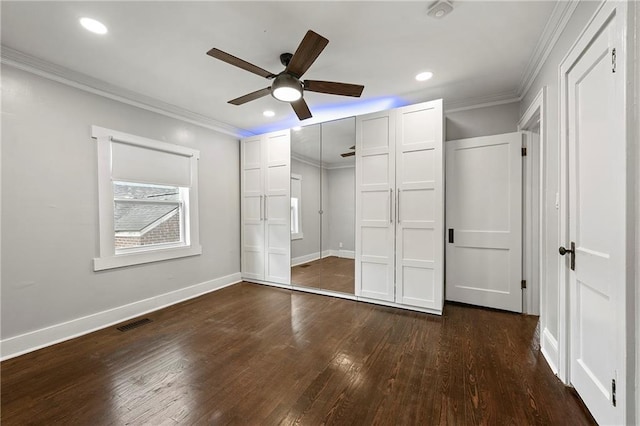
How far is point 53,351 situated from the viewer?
7.87ft

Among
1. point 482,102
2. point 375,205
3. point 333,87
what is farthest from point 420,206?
point 333,87

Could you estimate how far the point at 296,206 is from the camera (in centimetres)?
416

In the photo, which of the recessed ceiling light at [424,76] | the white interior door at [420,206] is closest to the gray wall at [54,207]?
the white interior door at [420,206]

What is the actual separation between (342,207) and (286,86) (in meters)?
1.95

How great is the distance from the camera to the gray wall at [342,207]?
3680mm

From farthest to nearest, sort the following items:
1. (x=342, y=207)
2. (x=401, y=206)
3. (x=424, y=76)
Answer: (x=342, y=207) < (x=401, y=206) < (x=424, y=76)

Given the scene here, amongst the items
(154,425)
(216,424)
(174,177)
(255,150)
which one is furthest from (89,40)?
(216,424)

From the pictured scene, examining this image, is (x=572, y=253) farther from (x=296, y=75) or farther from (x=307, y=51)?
(x=296, y=75)

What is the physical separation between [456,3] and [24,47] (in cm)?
362

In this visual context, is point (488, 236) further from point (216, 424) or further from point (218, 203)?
point (218, 203)

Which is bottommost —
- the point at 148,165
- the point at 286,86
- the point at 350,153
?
the point at 148,165

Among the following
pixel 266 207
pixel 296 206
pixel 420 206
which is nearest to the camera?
pixel 420 206

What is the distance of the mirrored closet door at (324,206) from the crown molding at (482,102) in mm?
1387

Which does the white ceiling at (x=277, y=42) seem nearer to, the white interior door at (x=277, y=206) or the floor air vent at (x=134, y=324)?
the white interior door at (x=277, y=206)
